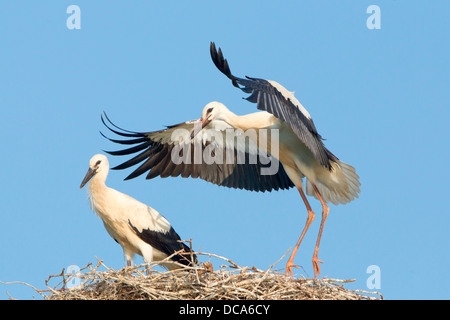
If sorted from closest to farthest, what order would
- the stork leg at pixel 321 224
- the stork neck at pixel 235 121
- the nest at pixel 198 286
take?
1. the nest at pixel 198 286
2. the stork leg at pixel 321 224
3. the stork neck at pixel 235 121

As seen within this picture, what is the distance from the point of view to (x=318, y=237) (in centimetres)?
734

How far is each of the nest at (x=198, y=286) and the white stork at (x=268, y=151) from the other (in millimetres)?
1274

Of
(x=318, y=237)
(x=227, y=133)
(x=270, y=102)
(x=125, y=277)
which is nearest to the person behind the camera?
(x=125, y=277)

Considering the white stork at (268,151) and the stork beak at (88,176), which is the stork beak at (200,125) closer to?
the white stork at (268,151)

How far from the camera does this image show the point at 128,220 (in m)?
7.86

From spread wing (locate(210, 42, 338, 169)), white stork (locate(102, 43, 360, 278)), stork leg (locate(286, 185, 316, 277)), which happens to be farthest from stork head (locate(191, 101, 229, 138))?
stork leg (locate(286, 185, 316, 277))

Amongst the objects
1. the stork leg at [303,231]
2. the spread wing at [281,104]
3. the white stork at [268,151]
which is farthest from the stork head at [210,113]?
the stork leg at [303,231]

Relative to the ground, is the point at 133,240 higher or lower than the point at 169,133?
lower

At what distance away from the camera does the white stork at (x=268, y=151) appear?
651cm

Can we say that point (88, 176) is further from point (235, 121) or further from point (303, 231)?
point (303, 231)
